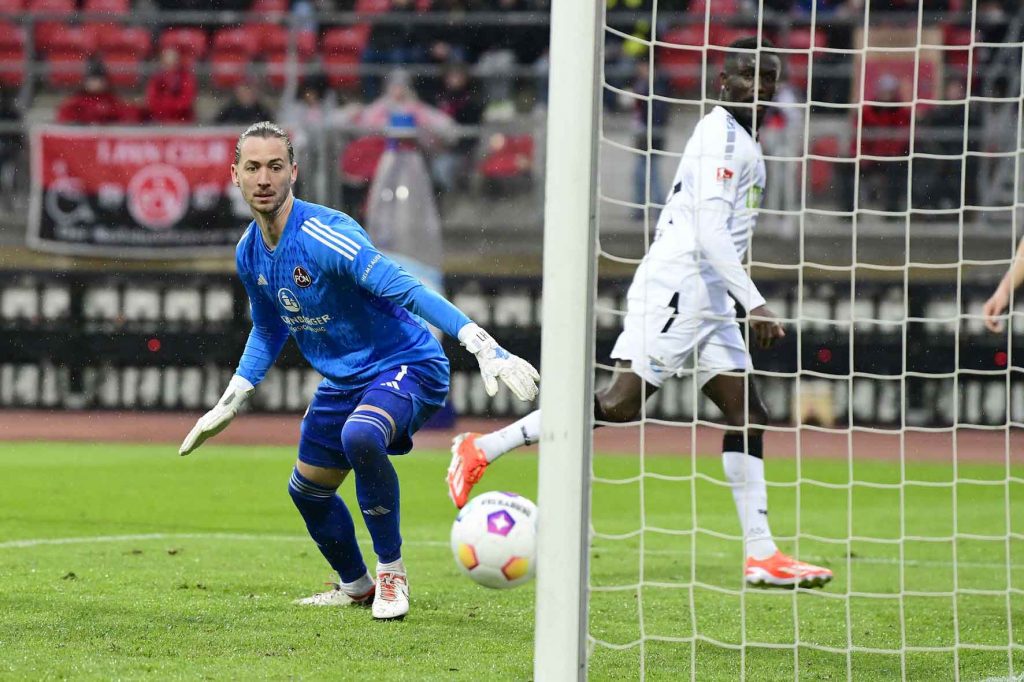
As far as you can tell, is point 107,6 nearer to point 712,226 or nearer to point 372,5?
point 372,5

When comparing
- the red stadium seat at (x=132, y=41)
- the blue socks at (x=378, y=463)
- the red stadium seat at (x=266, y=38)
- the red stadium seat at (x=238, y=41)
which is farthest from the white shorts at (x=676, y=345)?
the red stadium seat at (x=132, y=41)

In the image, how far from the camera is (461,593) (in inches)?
228

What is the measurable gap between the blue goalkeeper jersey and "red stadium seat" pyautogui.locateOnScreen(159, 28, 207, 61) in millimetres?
12474

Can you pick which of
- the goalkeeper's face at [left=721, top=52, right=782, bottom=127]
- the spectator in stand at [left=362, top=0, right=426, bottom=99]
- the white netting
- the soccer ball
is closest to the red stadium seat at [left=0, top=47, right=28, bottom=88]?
the spectator in stand at [left=362, top=0, right=426, bottom=99]

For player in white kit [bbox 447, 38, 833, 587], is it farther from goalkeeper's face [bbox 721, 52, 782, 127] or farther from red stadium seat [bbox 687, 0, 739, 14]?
red stadium seat [bbox 687, 0, 739, 14]

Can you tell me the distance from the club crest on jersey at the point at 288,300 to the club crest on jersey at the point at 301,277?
0.06 metres

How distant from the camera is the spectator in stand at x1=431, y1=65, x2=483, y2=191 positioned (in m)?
15.4

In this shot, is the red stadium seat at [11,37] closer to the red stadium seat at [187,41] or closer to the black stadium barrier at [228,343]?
the red stadium seat at [187,41]

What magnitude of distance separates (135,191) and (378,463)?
10629 mm

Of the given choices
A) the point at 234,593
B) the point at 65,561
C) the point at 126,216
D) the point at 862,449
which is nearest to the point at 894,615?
the point at 234,593

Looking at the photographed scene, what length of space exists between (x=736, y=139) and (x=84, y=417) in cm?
951

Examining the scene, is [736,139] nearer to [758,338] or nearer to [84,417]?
[758,338]

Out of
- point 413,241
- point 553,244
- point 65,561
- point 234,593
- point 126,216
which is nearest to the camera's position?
point 553,244

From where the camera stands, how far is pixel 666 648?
15.4 feet
